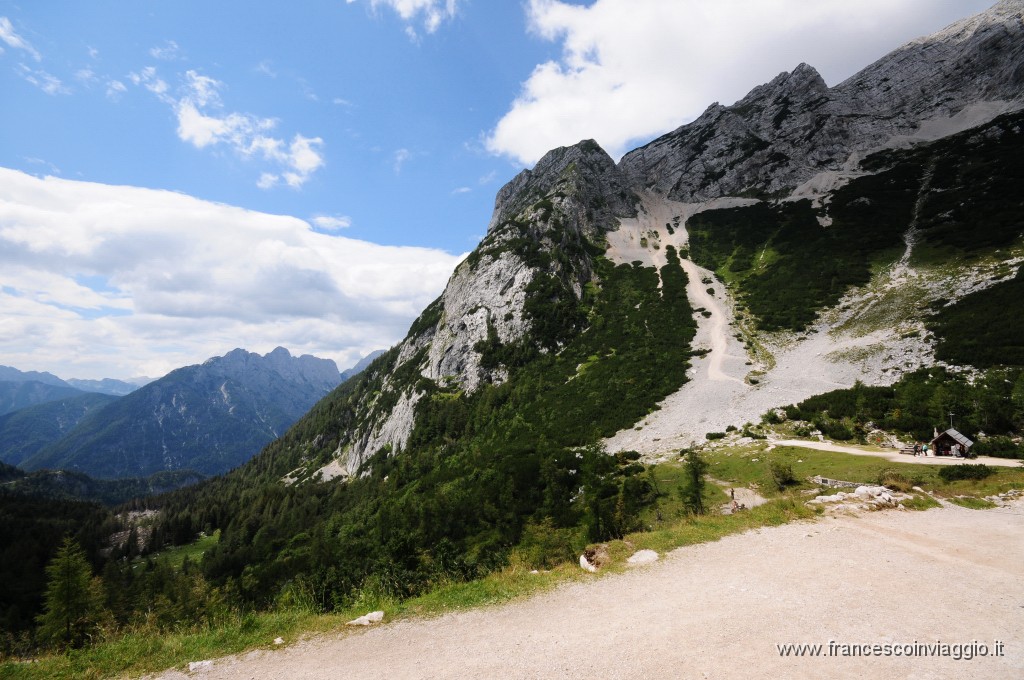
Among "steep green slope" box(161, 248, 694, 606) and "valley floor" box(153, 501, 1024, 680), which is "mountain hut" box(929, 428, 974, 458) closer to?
"valley floor" box(153, 501, 1024, 680)

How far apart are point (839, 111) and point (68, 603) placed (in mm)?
192862

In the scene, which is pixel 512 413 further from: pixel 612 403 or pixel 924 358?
pixel 924 358

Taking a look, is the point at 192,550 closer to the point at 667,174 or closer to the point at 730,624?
the point at 730,624

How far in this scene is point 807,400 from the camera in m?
40.1

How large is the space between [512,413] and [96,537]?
165 m

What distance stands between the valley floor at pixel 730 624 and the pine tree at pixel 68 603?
752cm

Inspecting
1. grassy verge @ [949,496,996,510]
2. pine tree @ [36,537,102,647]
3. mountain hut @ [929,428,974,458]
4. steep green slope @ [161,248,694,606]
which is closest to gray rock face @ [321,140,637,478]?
steep green slope @ [161,248,694,606]

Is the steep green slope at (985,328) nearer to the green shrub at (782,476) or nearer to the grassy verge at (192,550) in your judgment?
the green shrub at (782,476)

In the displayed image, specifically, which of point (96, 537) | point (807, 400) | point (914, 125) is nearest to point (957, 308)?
point (807, 400)

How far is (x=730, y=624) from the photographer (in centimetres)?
925

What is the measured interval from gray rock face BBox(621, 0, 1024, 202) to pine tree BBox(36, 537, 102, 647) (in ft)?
512

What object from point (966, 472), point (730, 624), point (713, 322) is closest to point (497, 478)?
point (966, 472)

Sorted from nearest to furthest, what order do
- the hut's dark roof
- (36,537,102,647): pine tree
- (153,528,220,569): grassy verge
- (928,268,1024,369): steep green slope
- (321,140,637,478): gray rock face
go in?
(36,537,102,647): pine tree, the hut's dark roof, (928,268,1024,369): steep green slope, (321,140,637,478): gray rock face, (153,528,220,569): grassy verge

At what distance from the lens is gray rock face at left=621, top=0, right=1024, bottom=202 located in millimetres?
115812
